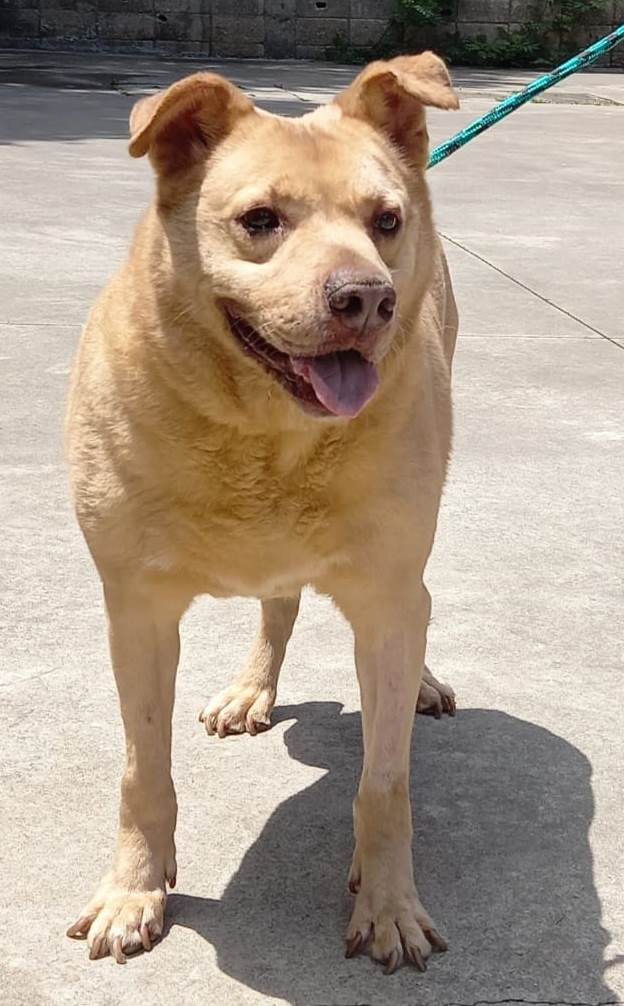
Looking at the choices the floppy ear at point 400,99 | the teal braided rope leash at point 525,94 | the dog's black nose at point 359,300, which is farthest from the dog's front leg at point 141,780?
the teal braided rope leash at point 525,94

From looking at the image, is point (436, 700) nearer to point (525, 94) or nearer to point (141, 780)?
point (141, 780)

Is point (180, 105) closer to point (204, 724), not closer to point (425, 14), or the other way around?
point (204, 724)

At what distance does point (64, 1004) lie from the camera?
8.39ft

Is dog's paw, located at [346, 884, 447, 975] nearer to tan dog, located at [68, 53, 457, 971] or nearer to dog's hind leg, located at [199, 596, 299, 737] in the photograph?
tan dog, located at [68, 53, 457, 971]

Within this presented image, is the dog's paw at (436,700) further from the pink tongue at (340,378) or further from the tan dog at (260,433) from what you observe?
the pink tongue at (340,378)

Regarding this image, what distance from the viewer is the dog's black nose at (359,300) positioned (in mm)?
2361

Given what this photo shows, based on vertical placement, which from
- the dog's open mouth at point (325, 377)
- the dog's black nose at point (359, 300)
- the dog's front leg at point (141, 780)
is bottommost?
the dog's front leg at point (141, 780)

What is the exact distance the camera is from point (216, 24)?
832 inches

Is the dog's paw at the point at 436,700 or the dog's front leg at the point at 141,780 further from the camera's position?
the dog's paw at the point at 436,700

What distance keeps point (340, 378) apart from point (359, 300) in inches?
7.5

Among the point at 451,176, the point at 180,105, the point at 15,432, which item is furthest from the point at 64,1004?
the point at 451,176

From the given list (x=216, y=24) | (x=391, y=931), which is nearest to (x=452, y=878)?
(x=391, y=931)

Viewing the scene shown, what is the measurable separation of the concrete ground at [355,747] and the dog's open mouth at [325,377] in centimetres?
100

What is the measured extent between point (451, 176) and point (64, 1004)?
9.17 metres
